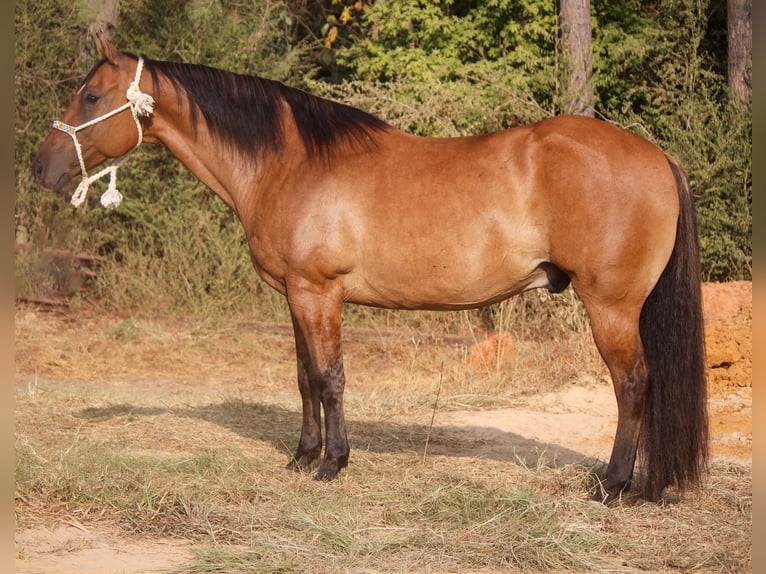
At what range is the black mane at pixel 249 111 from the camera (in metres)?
5.42

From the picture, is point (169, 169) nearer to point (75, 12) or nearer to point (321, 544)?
point (75, 12)

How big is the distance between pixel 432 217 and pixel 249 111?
4.26 ft

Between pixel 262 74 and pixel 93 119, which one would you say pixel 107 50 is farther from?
pixel 262 74

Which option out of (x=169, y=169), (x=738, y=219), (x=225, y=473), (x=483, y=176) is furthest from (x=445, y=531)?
(x=169, y=169)

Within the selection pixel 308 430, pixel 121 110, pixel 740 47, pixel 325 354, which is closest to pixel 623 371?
pixel 325 354

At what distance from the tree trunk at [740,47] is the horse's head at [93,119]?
304 inches

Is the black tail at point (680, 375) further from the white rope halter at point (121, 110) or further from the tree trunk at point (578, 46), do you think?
the tree trunk at point (578, 46)

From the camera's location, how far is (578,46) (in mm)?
10969

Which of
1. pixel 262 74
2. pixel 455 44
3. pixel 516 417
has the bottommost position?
pixel 516 417

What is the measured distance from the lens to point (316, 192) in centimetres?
520

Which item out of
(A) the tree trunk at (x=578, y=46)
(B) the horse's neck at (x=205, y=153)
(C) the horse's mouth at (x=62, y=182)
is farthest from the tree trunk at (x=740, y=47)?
(C) the horse's mouth at (x=62, y=182)

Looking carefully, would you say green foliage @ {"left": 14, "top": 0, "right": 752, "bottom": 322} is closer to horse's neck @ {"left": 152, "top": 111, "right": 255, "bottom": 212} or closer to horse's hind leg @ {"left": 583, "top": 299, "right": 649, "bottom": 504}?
horse's neck @ {"left": 152, "top": 111, "right": 255, "bottom": 212}

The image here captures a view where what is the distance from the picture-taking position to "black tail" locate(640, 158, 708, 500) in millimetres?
4754

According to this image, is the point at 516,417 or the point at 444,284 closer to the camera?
the point at 444,284
